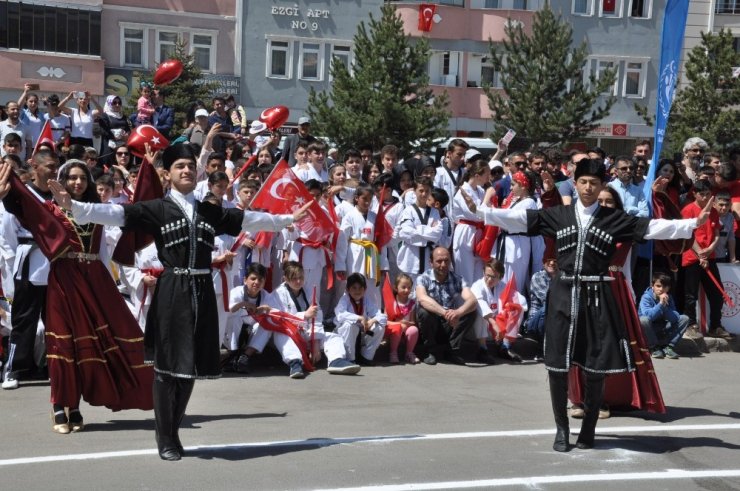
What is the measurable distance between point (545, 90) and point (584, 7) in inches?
313

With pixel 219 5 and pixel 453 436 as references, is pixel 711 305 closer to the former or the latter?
pixel 453 436

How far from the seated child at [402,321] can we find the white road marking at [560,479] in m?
4.65

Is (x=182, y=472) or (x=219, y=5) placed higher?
(x=219, y=5)

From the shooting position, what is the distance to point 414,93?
3009cm

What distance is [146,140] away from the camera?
11.4m

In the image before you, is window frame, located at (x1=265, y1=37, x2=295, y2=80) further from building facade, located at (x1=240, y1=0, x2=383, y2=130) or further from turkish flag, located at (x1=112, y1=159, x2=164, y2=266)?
turkish flag, located at (x1=112, y1=159, x2=164, y2=266)

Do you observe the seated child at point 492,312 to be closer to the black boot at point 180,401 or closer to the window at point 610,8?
the black boot at point 180,401

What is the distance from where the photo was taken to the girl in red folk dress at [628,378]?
8.73 meters

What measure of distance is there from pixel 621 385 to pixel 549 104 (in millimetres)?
27554

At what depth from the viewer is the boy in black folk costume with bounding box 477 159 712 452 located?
7746 millimetres

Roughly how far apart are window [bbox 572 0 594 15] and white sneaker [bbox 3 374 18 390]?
117 ft

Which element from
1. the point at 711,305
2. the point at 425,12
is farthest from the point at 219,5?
the point at 711,305

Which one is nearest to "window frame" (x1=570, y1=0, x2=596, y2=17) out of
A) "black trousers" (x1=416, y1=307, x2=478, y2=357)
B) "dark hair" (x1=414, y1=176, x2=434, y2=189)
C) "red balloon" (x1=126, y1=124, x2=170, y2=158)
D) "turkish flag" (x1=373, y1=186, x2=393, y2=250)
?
"dark hair" (x1=414, y1=176, x2=434, y2=189)

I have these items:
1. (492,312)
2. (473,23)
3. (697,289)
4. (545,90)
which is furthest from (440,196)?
(473,23)
